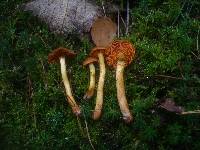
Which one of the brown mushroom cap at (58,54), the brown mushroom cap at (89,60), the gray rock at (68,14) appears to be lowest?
the brown mushroom cap at (89,60)

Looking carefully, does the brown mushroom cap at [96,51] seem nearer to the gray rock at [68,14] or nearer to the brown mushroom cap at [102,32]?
the brown mushroom cap at [102,32]

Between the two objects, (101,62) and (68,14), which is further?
(68,14)

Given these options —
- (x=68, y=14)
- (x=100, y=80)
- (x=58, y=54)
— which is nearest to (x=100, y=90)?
(x=100, y=80)

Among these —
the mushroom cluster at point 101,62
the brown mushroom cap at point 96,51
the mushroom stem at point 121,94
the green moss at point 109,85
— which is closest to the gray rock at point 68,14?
the green moss at point 109,85

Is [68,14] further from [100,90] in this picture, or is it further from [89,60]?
[100,90]

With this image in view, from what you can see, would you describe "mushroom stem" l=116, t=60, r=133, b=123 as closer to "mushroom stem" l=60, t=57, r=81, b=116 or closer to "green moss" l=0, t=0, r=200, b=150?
"green moss" l=0, t=0, r=200, b=150

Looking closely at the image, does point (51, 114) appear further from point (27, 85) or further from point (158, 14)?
point (158, 14)

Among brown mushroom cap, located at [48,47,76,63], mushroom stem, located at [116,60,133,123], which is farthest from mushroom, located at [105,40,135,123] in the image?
brown mushroom cap, located at [48,47,76,63]
